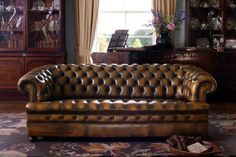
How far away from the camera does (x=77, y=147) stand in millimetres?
3873

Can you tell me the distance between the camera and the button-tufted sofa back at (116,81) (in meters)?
4.56

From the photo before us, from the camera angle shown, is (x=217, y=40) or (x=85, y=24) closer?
(x=217, y=40)

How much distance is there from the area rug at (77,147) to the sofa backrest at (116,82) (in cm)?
63

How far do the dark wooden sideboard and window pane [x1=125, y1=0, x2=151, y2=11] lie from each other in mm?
1420

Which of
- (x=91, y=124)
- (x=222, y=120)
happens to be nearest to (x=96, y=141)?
(x=91, y=124)

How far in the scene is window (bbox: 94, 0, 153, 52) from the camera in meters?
7.33

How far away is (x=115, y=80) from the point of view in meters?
4.64

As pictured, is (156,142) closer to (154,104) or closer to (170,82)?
(154,104)

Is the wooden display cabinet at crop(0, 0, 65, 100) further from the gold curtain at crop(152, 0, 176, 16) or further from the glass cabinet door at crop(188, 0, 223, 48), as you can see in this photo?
the glass cabinet door at crop(188, 0, 223, 48)

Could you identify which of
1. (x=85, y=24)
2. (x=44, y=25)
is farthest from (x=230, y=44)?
(x=44, y=25)

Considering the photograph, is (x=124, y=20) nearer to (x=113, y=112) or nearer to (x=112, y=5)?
(x=112, y=5)

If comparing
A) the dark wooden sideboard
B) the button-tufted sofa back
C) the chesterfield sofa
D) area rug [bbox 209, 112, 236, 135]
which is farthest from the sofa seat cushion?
the dark wooden sideboard

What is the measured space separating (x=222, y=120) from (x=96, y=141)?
2010 mm

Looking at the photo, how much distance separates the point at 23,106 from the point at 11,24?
1577mm
